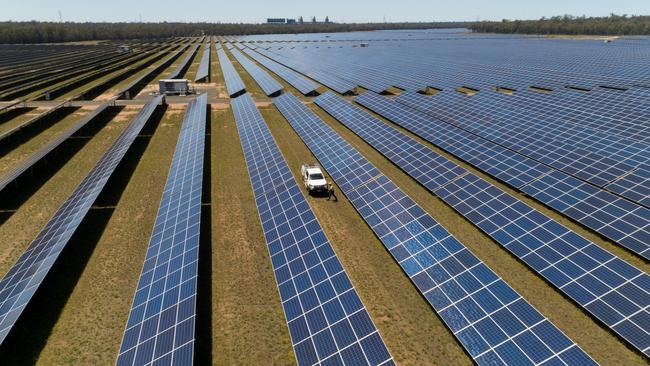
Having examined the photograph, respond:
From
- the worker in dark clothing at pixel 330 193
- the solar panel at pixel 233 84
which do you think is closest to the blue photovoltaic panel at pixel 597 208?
the worker in dark clothing at pixel 330 193

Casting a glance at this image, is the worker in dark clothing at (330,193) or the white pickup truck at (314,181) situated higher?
the white pickup truck at (314,181)

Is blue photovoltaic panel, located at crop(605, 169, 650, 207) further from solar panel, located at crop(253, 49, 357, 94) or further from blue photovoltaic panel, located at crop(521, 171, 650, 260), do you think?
solar panel, located at crop(253, 49, 357, 94)

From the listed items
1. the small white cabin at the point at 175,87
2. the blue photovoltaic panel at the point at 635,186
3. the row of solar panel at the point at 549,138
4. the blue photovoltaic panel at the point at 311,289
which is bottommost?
the blue photovoltaic panel at the point at 311,289

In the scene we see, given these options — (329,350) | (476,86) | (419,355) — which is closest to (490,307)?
(419,355)

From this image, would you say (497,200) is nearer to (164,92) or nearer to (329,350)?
(329,350)

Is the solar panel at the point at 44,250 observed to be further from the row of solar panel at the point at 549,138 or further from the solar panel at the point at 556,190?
the row of solar panel at the point at 549,138

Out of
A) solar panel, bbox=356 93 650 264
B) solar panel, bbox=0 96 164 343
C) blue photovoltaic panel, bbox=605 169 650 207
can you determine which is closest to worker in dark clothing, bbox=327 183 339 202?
solar panel, bbox=356 93 650 264

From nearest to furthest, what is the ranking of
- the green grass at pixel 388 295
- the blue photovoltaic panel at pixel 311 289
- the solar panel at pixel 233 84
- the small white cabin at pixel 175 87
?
the blue photovoltaic panel at pixel 311 289
the green grass at pixel 388 295
the solar panel at pixel 233 84
the small white cabin at pixel 175 87
